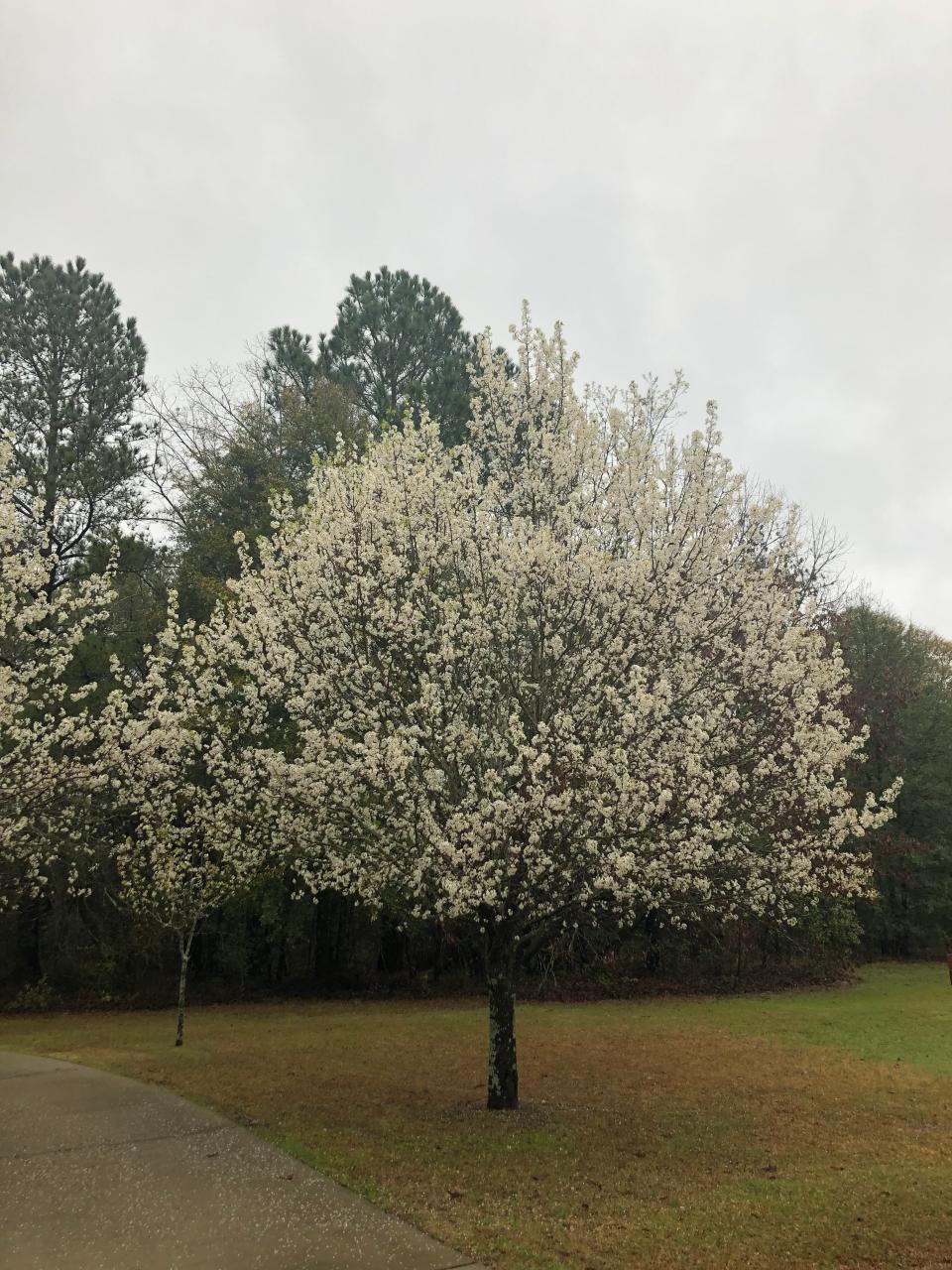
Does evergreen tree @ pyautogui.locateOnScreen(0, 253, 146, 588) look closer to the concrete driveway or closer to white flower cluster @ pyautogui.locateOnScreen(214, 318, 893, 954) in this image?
white flower cluster @ pyautogui.locateOnScreen(214, 318, 893, 954)

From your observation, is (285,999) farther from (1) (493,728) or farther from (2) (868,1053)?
(1) (493,728)

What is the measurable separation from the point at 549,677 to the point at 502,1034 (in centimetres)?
462

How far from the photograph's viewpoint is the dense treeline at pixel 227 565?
80.8ft

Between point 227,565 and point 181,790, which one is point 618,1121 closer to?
point 181,790

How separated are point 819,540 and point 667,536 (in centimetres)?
2467

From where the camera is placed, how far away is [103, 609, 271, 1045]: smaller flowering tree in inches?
551

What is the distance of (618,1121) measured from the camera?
10688 millimetres

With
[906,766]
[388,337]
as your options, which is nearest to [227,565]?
[388,337]

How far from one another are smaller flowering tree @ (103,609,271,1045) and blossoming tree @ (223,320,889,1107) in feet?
7.37

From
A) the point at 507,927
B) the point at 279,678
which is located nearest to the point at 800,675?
the point at 507,927

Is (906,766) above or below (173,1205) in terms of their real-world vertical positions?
above

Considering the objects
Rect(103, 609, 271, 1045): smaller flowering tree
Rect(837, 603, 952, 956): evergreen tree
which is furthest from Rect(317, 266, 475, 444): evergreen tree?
Rect(837, 603, 952, 956): evergreen tree

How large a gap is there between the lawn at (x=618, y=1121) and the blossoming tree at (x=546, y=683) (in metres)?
2.04

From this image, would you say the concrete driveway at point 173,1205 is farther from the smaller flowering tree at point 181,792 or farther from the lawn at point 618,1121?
the smaller flowering tree at point 181,792
